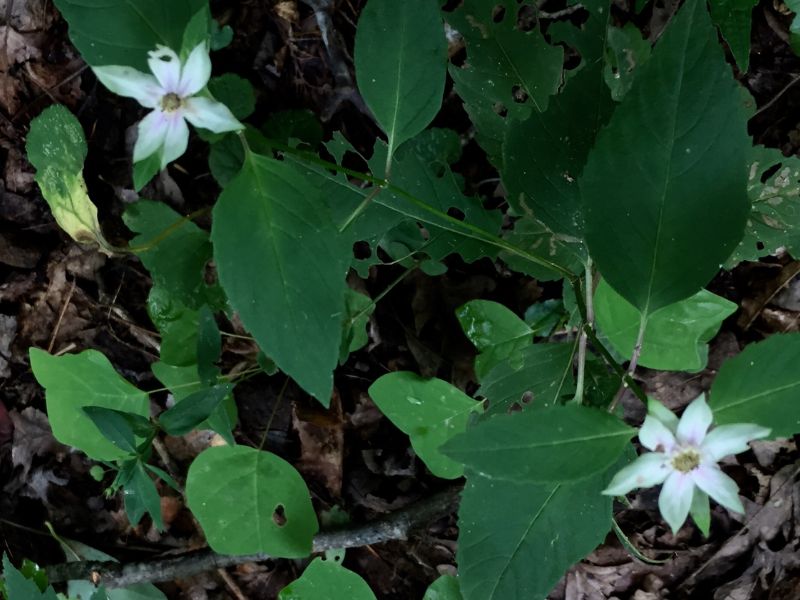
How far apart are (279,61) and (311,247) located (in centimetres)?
158

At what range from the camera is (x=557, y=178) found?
159 cm

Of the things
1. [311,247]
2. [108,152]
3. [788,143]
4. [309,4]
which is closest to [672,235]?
[311,247]

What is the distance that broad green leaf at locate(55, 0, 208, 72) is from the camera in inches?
45.5

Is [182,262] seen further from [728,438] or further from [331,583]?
[728,438]

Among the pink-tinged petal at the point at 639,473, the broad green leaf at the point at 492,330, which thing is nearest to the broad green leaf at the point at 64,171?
the broad green leaf at the point at 492,330

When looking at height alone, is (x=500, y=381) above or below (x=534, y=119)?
below

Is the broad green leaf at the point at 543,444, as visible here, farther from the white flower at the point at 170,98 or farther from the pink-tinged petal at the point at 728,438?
the white flower at the point at 170,98

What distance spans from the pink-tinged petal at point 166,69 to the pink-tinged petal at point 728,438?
0.98 meters

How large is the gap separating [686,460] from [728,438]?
7 centimetres

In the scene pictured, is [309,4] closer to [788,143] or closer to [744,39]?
[744,39]

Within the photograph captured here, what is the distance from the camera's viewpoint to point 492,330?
6.44 ft

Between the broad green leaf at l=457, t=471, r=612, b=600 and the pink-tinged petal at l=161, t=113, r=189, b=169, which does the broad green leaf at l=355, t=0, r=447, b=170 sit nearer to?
the pink-tinged petal at l=161, t=113, r=189, b=169

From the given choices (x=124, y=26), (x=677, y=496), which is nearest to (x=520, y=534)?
(x=677, y=496)

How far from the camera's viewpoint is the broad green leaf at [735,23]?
1.54m
